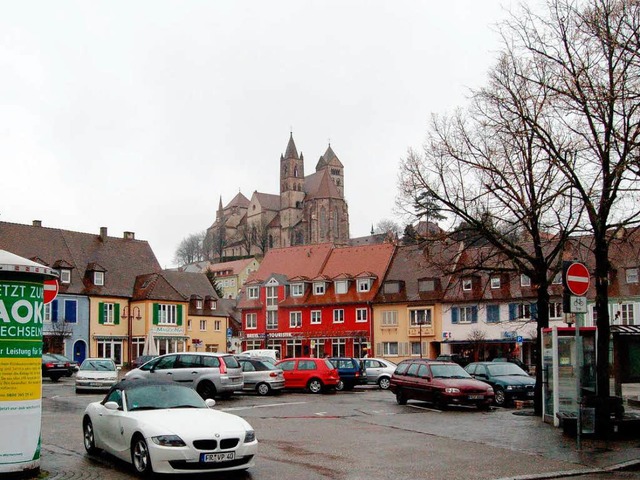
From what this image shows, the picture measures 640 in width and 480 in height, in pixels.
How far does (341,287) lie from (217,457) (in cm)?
5845

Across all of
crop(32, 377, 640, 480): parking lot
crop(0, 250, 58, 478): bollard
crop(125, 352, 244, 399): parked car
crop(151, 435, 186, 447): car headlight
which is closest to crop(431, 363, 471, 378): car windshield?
crop(32, 377, 640, 480): parking lot

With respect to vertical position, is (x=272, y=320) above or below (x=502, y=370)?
above

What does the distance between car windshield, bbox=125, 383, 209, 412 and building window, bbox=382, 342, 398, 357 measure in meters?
51.8

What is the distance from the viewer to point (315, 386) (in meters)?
33.1

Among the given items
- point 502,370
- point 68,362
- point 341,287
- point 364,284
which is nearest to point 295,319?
point 341,287

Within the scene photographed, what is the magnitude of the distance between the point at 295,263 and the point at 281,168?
11906 centimetres

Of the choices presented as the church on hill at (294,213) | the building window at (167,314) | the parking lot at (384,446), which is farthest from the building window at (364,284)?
the church on hill at (294,213)

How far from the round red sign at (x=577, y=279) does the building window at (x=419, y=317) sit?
47.8 m

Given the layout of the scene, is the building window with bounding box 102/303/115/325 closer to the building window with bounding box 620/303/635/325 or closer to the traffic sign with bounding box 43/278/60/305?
the building window with bounding box 620/303/635/325

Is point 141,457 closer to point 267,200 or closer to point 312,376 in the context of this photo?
point 312,376

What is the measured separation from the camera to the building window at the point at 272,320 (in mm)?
74062

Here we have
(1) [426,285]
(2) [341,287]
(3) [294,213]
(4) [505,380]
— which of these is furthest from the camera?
(3) [294,213]

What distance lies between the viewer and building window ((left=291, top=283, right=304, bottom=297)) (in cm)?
7306

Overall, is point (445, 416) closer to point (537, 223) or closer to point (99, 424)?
point (537, 223)
